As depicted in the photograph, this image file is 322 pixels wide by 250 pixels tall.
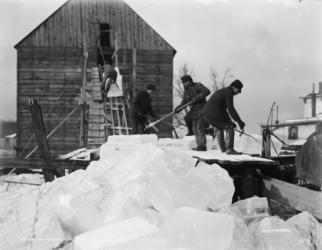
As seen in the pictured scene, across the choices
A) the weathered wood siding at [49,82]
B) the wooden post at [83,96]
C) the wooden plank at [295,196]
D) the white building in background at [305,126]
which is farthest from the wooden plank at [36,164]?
the white building in background at [305,126]

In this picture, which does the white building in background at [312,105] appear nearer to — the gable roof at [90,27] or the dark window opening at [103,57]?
the gable roof at [90,27]

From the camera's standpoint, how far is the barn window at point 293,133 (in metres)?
30.6

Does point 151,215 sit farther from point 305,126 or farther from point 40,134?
point 305,126

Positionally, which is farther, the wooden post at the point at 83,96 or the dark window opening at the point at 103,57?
the dark window opening at the point at 103,57

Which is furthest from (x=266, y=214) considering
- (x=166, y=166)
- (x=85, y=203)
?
(x=85, y=203)

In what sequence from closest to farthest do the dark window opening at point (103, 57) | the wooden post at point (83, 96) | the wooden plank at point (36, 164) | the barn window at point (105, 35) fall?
the wooden plank at point (36, 164)
the wooden post at point (83, 96)
the dark window opening at point (103, 57)
the barn window at point (105, 35)

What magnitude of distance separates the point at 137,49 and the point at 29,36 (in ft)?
16.2

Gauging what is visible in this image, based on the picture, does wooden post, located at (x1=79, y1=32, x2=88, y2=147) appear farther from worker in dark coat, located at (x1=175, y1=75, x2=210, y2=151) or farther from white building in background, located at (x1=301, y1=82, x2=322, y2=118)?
white building in background, located at (x1=301, y1=82, x2=322, y2=118)

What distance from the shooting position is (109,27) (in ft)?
60.6

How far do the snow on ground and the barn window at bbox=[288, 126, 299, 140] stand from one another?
91.2 ft

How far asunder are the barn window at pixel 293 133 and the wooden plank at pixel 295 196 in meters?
26.7

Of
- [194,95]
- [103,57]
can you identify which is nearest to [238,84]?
[194,95]

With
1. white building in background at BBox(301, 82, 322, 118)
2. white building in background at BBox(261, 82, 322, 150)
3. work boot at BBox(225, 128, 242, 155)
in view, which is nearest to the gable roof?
work boot at BBox(225, 128, 242, 155)

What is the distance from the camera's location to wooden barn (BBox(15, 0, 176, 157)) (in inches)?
685
